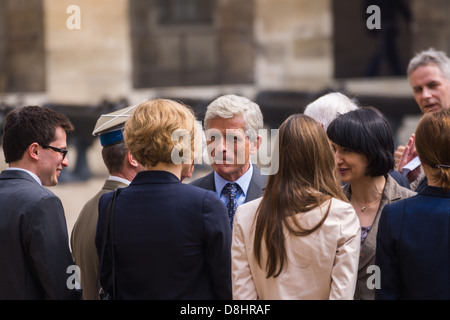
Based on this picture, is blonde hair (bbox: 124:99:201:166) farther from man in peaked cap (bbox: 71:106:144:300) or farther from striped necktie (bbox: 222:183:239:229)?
striped necktie (bbox: 222:183:239:229)

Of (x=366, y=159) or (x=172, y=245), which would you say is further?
(x=366, y=159)

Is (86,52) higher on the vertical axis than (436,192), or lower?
higher

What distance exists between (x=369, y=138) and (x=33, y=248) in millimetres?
1686

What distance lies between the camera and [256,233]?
3.11m

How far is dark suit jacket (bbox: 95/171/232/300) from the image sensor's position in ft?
10.1

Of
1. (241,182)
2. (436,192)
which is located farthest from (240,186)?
(436,192)

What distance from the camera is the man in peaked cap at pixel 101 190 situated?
145 inches

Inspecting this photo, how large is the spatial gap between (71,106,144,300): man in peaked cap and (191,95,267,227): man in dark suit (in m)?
0.48

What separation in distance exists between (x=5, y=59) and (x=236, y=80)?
3.45m

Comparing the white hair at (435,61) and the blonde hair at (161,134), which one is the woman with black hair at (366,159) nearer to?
the blonde hair at (161,134)

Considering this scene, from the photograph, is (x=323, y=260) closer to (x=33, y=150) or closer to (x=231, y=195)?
(x=231, y=195)

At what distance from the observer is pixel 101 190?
3.89 metres

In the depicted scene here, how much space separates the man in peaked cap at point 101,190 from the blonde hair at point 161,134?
25.5 inches

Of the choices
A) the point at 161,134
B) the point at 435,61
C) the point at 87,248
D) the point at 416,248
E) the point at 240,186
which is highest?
the point at 435,61
